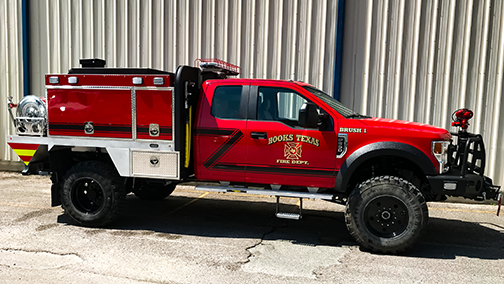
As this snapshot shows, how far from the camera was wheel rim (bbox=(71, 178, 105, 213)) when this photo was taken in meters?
6.03

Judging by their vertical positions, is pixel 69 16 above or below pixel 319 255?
above

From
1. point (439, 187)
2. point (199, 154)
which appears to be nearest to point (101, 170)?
point (199, 154)

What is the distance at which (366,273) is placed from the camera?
4430 mm

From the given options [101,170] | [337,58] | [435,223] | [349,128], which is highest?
[337,58]

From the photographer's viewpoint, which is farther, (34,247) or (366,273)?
(34,247)

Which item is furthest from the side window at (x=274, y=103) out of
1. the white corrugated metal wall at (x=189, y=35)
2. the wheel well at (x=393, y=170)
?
the white corrugated metal wall at (x=189, y=35)

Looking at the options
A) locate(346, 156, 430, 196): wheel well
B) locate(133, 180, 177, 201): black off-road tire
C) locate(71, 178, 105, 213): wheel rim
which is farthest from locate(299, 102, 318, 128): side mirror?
locate(133, 180, 177, 201): black off-road tire

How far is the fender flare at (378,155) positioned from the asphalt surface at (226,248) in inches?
37.6

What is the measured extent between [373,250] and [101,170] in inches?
156

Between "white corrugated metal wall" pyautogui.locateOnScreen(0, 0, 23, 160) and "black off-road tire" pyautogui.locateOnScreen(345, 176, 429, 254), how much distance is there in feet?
31.4

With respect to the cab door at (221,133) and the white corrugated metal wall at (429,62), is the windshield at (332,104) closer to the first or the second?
the cab door at (221,133)

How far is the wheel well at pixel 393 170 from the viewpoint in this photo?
5.40m

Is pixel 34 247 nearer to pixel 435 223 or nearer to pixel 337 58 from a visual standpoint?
pixel 435 223

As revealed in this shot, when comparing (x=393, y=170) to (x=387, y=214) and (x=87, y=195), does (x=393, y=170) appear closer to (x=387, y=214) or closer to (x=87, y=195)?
(x=387, y=214)
